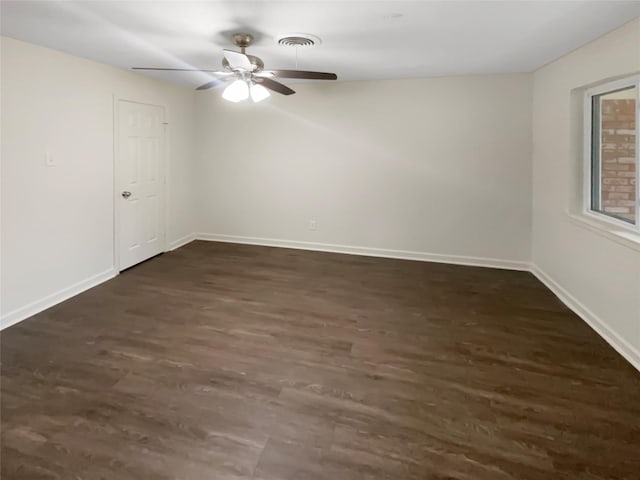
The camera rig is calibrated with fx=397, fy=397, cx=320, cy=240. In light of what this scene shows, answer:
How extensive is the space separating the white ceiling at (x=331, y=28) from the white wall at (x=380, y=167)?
2.76 ft

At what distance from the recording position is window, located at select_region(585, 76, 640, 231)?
9.77 ft

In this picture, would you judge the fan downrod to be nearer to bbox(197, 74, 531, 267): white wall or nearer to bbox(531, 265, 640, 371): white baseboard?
bbox(197, 74, 531, 267): white wall

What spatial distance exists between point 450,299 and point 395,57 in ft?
7.72

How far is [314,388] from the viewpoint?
7.79ft

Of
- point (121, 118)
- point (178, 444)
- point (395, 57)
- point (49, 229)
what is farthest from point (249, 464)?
point (121, 118)

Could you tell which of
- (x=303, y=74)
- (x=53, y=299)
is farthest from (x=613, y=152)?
(x=53, y=299)

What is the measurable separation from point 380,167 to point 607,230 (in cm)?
269

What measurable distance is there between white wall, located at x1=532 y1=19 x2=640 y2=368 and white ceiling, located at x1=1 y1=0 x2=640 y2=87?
182mm

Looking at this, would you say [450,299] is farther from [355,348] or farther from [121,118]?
[121,118]

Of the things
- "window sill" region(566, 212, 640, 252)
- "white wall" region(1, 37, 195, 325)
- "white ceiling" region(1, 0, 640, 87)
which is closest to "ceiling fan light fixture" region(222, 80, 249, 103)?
"white ceiling" region(1, 0, 640, 87)

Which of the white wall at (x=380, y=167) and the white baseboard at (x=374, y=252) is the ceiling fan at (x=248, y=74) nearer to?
the white wall at (x=380, y=167)

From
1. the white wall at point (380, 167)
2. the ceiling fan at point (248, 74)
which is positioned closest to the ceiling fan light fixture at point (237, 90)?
the ceiling fan at point (248, 74)

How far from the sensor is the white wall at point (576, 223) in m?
2.75

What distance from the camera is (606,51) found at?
118 inches
